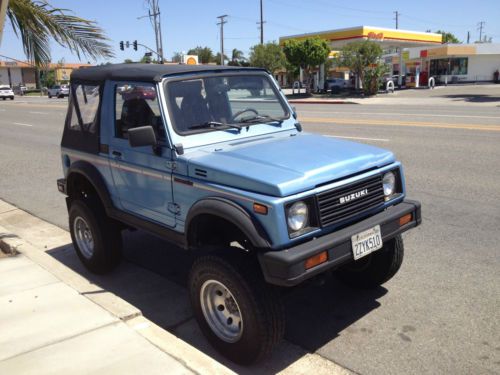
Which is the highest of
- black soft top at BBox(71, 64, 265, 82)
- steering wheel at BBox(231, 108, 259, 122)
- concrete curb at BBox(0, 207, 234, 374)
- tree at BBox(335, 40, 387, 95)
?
tree at BBox(335, 40, 387, 95)

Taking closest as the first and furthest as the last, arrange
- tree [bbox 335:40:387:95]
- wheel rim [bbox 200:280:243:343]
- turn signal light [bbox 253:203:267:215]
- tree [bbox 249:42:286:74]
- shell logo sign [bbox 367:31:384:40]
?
turn signal light [bbox 253:203:267:215] < wheel rim [bbox 200:280:243:343] < tree [bbox 335:40:387:95] < shell logo sign [bbox 367:31:384:40] < tree [bbox 249:42:286:74]

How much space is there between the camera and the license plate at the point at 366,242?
3.40 m

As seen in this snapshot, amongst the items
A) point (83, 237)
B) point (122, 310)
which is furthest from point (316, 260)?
point (83, 237)

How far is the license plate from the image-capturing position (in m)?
3.40

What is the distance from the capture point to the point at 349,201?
137 inches

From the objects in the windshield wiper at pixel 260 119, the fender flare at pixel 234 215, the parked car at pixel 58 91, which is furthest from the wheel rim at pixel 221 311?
the parked car at pixel 58 91

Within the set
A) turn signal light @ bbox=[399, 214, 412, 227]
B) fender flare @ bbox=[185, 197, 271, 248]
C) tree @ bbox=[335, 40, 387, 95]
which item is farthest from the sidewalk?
tree @ bbox=[335, 40, 387, 95]

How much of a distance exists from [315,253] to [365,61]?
111ft

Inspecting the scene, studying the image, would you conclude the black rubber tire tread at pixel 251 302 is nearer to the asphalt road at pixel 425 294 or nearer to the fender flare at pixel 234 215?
the fender flare at pixel 234 215

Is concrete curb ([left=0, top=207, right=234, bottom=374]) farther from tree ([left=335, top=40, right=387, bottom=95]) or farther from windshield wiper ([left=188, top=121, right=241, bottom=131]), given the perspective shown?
tree ([left=335, top=40, right=387, bottom=95])

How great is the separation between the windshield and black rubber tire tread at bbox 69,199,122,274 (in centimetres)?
151

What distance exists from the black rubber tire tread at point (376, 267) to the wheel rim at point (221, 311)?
4.34 feet

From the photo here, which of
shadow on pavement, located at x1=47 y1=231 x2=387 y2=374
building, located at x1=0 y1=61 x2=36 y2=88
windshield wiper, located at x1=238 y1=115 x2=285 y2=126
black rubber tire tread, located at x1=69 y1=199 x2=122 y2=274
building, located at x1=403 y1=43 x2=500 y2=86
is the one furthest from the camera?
building, located at x1=0 y1=61 x2=36 y2=88

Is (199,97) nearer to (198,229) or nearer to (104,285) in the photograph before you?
(198,229)
